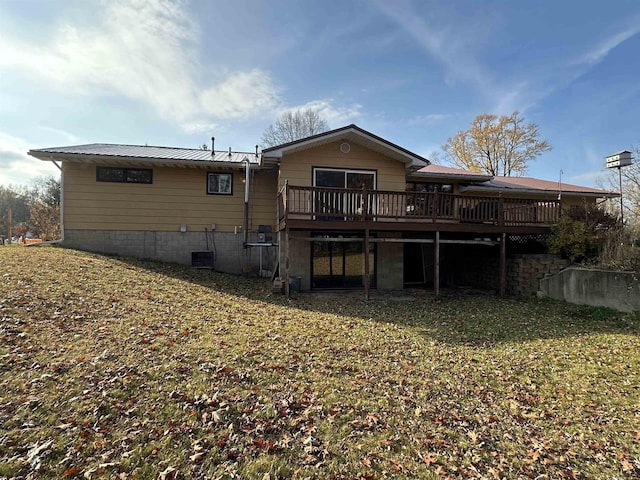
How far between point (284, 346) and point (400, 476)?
2.93 m

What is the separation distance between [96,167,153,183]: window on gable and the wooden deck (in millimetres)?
5715

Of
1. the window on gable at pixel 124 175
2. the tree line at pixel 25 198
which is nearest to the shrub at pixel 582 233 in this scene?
the window on gable at pixel 124 175

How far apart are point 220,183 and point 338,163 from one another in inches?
188

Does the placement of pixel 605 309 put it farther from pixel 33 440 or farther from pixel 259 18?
pixel 259 18

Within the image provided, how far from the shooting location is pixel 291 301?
8961 mm

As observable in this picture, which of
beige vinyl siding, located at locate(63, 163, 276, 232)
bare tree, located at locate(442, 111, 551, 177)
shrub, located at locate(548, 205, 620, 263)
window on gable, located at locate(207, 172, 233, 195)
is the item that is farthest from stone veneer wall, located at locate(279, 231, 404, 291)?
bare tree, located at locate(442, 111, 551, 177)

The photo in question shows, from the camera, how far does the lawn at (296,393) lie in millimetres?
2617

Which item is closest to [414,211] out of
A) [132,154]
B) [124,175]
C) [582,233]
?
[582,233]

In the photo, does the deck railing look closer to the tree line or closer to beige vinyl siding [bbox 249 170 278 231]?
beige vinyl siding [bbox 249 170 278 231]

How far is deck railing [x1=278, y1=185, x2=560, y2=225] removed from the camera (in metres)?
9.48

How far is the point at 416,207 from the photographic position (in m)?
10.2

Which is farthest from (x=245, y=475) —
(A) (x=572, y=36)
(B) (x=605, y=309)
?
(A) (x=572, y=36)

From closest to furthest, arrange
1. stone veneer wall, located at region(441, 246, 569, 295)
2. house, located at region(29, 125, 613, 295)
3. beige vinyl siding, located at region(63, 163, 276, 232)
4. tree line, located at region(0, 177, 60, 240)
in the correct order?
stone veneer wall, located at region(441, 246, 569, 295) → house, located at region(29, 125, 613, 295) → beige vinyl siding, located at region(63, 163, 276, 232) → tree line, located at region(0, 177, 60, 240)

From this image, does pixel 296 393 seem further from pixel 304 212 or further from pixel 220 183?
pixel 220 183
